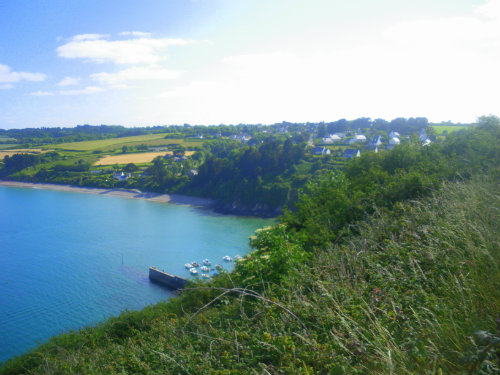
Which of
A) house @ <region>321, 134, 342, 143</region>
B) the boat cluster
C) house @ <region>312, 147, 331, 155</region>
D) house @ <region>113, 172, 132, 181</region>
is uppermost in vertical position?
house @ <region>321, 134, 342, 143</region>

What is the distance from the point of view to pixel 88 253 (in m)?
24.0

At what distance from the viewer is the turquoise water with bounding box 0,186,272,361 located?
15906 mm

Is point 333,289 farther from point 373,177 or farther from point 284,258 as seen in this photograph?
point 373,177

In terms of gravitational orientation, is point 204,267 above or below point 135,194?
below

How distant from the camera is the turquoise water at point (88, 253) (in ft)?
52.2

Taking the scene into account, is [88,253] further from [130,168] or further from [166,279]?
[130,168]

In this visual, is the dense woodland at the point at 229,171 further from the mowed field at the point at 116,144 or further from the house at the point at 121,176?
the mowed field at the point at 116,144

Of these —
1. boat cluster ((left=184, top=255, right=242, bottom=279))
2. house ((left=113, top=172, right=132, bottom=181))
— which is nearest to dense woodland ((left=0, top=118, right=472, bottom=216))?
house ((left=113, top=172, right=132, bottom=181))

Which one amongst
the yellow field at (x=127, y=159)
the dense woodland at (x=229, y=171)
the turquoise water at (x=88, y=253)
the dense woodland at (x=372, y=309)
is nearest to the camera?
the dense woodland at (x=372, y=309)

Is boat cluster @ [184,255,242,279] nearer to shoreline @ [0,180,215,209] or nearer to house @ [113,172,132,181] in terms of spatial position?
shoreline @ [0,180,215,209]

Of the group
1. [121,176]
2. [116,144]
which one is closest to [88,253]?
[121,176]

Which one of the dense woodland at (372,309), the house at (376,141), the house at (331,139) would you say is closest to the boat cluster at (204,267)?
the dense woodland at (372,309)

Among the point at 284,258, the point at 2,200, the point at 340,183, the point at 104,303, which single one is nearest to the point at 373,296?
the point at 284,258

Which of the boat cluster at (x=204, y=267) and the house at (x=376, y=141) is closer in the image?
the boat cluster at (x=204, y=267)
